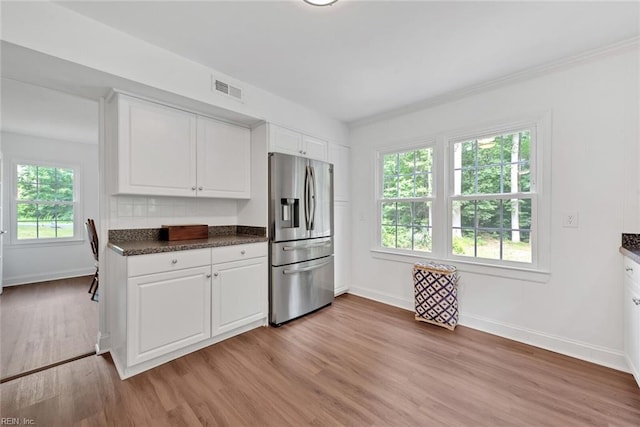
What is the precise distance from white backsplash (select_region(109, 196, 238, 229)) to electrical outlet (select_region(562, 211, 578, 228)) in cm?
317

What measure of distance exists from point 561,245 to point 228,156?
3137 mm

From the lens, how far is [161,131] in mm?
2270

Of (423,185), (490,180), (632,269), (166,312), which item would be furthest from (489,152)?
(166,312)

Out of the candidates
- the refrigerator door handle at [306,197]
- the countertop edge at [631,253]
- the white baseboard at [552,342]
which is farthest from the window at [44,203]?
the countertop edge at [631,253]

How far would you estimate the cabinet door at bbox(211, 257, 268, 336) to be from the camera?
232 centimetres

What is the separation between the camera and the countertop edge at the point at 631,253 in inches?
62.8

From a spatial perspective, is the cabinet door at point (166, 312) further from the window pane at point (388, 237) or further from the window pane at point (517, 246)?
the window pane at point (517, 246)

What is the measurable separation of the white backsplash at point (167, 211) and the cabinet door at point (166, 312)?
0.76 meters

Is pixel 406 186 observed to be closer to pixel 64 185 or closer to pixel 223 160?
pixel 223 160

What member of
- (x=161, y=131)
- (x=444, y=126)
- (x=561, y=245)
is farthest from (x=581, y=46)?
(x=161, y=131)

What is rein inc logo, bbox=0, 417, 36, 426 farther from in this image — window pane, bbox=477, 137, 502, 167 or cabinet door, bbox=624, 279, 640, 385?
window pane, bbox=477, 137, 502, 167

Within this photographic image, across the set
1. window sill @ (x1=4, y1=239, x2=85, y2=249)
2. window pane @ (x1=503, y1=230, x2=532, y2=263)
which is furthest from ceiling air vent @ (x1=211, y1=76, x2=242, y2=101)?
window sill @ (x1=4, y1=239, x2=85, y2=249)

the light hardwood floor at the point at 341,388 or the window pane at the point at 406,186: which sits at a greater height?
the window pane at the point at 406,186

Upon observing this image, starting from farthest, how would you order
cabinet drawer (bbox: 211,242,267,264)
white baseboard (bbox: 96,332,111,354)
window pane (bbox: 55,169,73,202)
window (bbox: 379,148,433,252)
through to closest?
1. window pane (bbox: 55,169,73,202)
2. window (bbox: 379,148,433,252)
3. cabinet drawer (bbox: 211,242,267,264)
4. white baseboard (bbox: 96,332,111,354)
